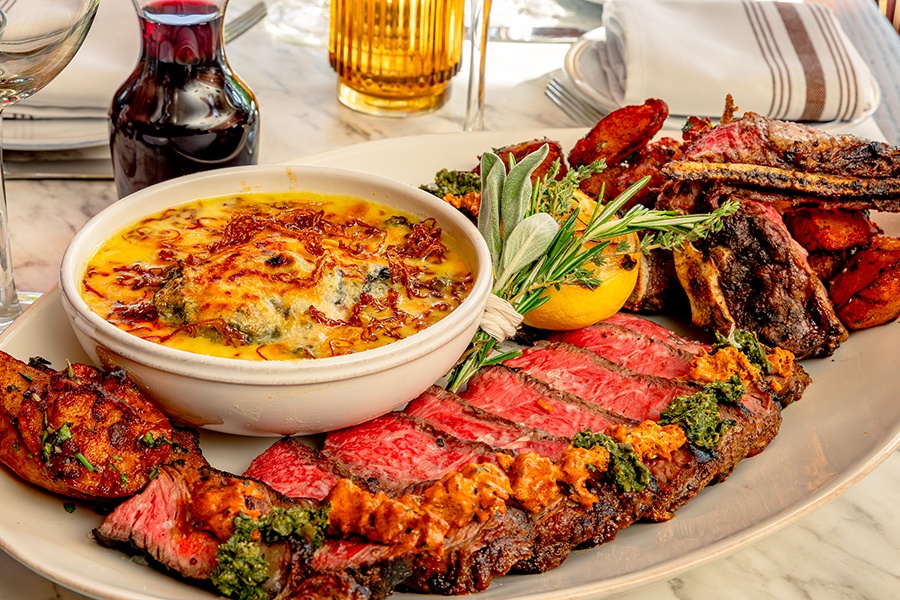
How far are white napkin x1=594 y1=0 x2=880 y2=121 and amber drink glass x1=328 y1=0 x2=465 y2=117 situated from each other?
0.56m

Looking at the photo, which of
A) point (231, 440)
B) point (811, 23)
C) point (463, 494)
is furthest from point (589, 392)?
point (811, 23)

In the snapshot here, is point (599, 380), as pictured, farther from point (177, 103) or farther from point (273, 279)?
point (177, 103)

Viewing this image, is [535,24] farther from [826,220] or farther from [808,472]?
[808,472]

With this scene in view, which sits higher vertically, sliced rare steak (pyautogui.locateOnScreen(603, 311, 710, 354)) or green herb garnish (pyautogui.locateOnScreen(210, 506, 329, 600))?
green herb garnish (pyautogui.locateOnScreen(210, 506, 329, 600))

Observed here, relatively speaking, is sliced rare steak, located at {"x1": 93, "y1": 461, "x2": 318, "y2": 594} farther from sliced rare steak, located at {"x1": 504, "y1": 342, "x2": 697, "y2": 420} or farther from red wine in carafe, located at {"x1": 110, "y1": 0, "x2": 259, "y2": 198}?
red wine in carafe, located at {"x1": 110, "y1": 0, "x2": 259, "y2": 198}

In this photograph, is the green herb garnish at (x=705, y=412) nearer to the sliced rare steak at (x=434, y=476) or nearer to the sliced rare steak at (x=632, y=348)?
the sliced rare steak at (x=632, y=348)

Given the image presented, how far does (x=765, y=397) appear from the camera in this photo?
208 cm

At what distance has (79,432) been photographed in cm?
172

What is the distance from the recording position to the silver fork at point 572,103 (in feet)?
11.6

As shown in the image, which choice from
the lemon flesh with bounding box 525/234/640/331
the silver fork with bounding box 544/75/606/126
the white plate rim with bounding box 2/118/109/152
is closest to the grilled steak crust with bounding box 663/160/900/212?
the lemon flesh with bounding box 525/234/640/331

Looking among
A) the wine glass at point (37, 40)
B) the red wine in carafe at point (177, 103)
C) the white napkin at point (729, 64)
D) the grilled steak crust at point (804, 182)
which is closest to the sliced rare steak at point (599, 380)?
the grilled steak crust at point (804, 182)

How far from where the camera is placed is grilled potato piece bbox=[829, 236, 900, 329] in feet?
7.89

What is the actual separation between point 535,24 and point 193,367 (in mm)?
3054

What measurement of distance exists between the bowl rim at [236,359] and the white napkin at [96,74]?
0.93 metres
